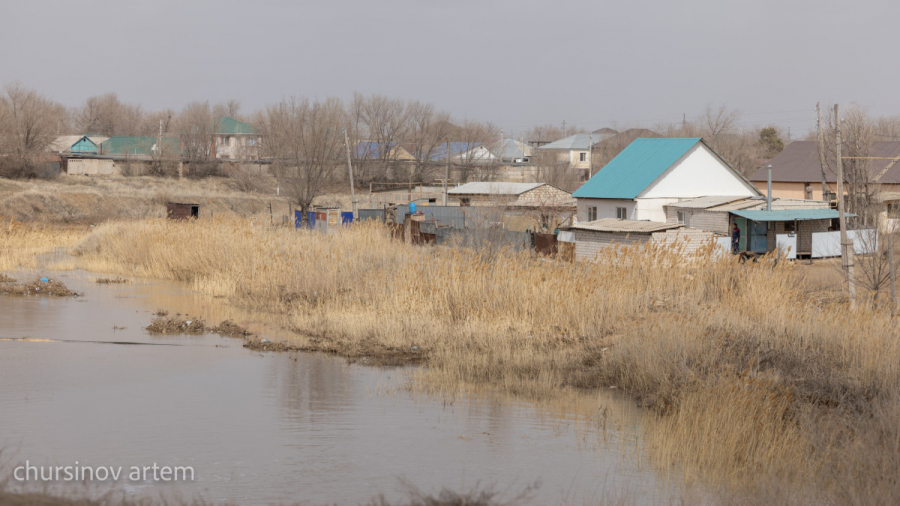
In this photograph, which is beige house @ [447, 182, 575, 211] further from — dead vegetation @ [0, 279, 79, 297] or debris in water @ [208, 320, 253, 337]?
debris in water @ [208, 320, 253, 337]

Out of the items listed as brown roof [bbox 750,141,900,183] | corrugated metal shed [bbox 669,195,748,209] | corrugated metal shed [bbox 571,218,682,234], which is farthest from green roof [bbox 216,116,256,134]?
corrugated metal shed [bbox 571,218,682,234]

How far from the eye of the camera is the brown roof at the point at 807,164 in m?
49.7

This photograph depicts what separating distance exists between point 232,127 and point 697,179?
7169cm

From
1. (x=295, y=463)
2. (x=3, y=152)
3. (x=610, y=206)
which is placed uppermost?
(x=3, y=152)

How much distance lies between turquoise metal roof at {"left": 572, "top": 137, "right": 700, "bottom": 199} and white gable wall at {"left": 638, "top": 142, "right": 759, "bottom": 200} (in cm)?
36

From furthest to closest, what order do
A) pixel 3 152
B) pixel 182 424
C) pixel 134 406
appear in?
pixel 3 152 → pixel 134 406 → pixel 182 424

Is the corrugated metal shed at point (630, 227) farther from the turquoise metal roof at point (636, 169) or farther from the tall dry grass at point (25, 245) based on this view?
the tall dry grass at point (25, 245)

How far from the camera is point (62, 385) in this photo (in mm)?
11180

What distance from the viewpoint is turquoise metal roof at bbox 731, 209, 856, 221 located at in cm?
3161

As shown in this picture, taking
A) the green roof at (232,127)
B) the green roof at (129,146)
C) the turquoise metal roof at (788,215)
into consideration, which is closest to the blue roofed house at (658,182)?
the turquoise metal roof at (788,215)

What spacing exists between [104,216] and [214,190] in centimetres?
1778

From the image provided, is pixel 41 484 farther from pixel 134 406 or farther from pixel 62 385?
pixel 62 385

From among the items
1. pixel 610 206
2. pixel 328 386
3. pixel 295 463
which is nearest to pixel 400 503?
pixel 295 463

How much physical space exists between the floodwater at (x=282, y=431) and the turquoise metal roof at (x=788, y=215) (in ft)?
75.7
